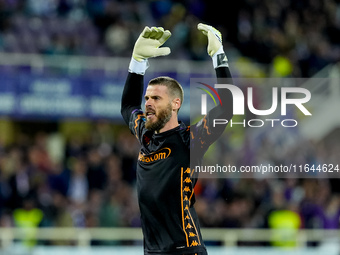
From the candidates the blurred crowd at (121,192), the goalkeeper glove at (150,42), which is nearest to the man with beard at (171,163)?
the goalkeeper glove at (150,42)

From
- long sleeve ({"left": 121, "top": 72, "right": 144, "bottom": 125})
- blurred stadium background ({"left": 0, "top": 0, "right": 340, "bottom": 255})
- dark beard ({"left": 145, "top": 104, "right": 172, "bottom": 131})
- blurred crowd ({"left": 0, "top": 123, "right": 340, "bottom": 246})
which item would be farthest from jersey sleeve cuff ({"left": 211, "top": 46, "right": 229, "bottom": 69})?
blurred crowd ({"left": 0, "top": 123, "right": 340, "bottom": 246})

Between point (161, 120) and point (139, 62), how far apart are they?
799 mm

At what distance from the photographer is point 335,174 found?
15484 millimetres

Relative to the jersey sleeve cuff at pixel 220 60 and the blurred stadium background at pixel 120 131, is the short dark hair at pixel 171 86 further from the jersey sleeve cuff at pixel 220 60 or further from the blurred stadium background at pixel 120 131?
the blurred stadium background at pixel 120 131

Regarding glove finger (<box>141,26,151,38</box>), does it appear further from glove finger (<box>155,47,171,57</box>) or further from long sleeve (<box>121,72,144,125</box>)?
long sleeve (<box>121,72,144,125</box>)

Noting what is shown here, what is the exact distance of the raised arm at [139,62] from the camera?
6.36 meters

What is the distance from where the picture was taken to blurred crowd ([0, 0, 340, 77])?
53.7 feet

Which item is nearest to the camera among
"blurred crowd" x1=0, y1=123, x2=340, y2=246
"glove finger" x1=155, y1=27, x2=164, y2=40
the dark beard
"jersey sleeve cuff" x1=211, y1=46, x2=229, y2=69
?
"jersey sleeve cuff" x1=211, y1=46, x2=229, y2=69

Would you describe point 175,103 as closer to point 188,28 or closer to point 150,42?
point 150,42

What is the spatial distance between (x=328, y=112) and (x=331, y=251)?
18.9 feet

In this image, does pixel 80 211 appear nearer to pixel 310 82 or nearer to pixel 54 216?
pixel 54 216

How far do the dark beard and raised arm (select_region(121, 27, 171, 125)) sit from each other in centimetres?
55

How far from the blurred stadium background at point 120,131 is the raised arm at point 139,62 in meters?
5.67

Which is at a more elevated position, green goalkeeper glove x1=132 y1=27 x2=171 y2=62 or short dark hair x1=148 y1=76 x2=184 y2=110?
green goalkeeper glove x1=132 y1=27 x2=171 y2=62
